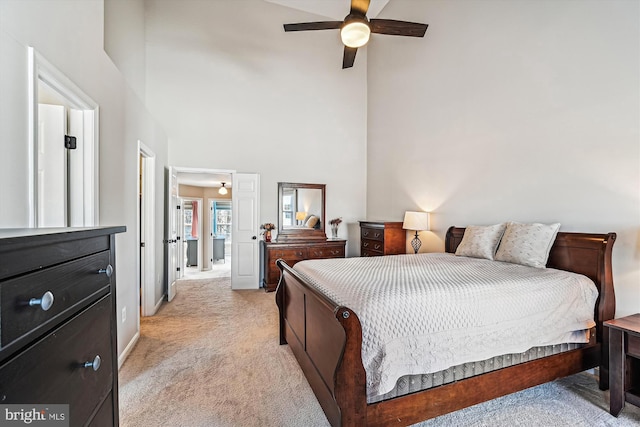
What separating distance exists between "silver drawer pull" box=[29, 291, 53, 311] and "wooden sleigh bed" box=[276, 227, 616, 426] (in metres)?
1.07

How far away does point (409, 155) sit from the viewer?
4.68m

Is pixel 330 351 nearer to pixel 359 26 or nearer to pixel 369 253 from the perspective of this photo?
pixel 359 26

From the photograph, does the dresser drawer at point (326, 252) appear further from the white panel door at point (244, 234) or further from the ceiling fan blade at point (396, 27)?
the ceiling fan blade at point (396, 27)

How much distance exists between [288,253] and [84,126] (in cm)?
341

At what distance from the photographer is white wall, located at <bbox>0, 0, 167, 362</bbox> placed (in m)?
1.30

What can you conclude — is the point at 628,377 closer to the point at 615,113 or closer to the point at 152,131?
the point at 615,113

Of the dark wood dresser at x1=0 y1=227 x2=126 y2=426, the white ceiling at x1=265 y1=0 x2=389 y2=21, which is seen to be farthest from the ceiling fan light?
the white ceiling at x1=265 y1=0 x2=389 y2=21

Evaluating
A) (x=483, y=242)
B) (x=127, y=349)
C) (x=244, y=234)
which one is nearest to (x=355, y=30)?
(x=483, y=242)

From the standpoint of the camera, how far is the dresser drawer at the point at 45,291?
1.96ft

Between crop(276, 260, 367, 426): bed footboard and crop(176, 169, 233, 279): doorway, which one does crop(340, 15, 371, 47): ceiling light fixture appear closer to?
crop(276, 260, 367, 426): bed footboard

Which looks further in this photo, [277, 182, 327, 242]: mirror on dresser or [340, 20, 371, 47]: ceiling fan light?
[277, 182, 327, 242]: mirror on dresser

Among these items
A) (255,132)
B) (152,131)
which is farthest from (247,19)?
(152,131)

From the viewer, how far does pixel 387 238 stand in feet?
15.0

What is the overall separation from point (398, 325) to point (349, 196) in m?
4.37
